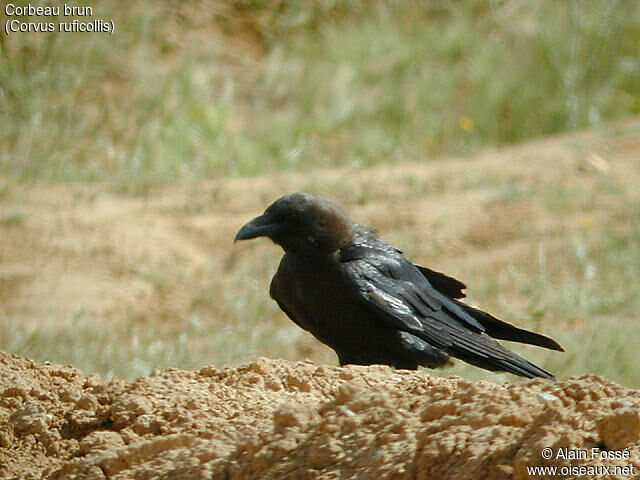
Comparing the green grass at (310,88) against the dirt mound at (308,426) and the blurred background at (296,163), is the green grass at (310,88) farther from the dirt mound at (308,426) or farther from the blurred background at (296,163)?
the dirt mound at (308,426)

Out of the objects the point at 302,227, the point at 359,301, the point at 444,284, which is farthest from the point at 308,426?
the point at 444,284

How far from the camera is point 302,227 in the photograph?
481 centimetres

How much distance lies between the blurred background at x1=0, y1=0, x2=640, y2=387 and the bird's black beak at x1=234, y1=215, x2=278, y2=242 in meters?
1.20

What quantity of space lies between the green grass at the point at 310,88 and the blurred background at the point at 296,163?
0.02 m

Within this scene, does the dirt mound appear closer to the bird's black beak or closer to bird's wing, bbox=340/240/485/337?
bird's wing, bbox=340/240/485/337

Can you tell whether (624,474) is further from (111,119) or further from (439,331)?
(111,119)

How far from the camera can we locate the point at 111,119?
1002 centimetres

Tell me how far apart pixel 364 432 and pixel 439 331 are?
2.06 m

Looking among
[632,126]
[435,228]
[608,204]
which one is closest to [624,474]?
[435,228]

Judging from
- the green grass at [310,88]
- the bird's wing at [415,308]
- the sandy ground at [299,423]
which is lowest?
the sandy ground at [299,423]

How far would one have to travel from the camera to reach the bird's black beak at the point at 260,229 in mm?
4809

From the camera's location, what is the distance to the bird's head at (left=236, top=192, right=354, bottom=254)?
4.79m

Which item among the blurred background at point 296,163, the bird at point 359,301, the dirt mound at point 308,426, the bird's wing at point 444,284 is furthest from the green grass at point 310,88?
the dirt mound at point 308,426

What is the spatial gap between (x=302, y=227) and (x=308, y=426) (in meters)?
1.94
